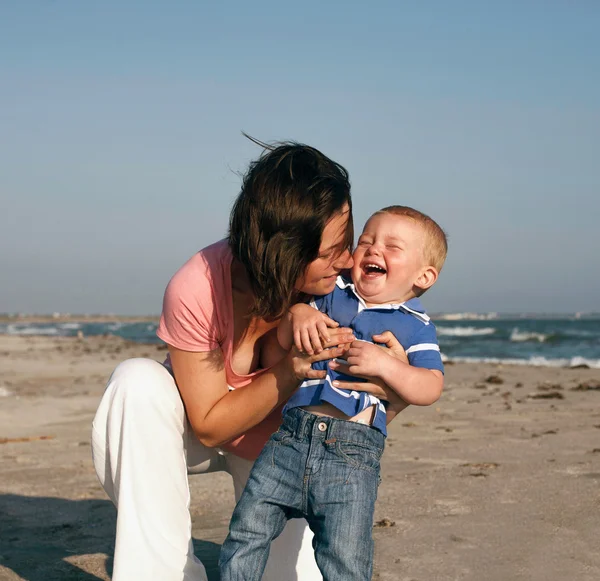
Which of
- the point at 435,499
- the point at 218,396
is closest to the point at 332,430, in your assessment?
the point at 218,396

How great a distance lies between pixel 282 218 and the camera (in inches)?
98.3

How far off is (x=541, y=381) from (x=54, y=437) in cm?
666

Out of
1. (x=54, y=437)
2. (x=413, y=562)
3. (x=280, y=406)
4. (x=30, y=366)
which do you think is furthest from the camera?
(x=30, y=366)

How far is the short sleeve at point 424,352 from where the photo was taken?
103 inches

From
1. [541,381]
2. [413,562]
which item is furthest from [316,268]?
[541,381]

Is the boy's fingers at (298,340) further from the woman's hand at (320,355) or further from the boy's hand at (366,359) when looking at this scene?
the boy's hand at (366,359)

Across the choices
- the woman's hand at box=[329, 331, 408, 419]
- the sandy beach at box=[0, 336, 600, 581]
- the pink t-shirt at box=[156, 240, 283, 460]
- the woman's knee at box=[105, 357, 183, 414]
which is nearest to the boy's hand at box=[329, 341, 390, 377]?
the woman's hand at box=[329, 331, 408, 419]

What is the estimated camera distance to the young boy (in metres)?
2.40

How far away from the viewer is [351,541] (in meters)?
2.37

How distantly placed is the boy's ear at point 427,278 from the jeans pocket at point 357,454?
624 millimetres

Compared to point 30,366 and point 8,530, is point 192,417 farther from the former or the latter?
point 30,366

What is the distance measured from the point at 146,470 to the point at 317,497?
645 mm

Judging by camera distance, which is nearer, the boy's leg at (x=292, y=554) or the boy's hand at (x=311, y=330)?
the boy's hand at (x=311, y=330)

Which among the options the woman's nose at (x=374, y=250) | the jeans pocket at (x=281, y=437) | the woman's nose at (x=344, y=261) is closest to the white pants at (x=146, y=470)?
the jeans pocket at (x=281, y=437)
